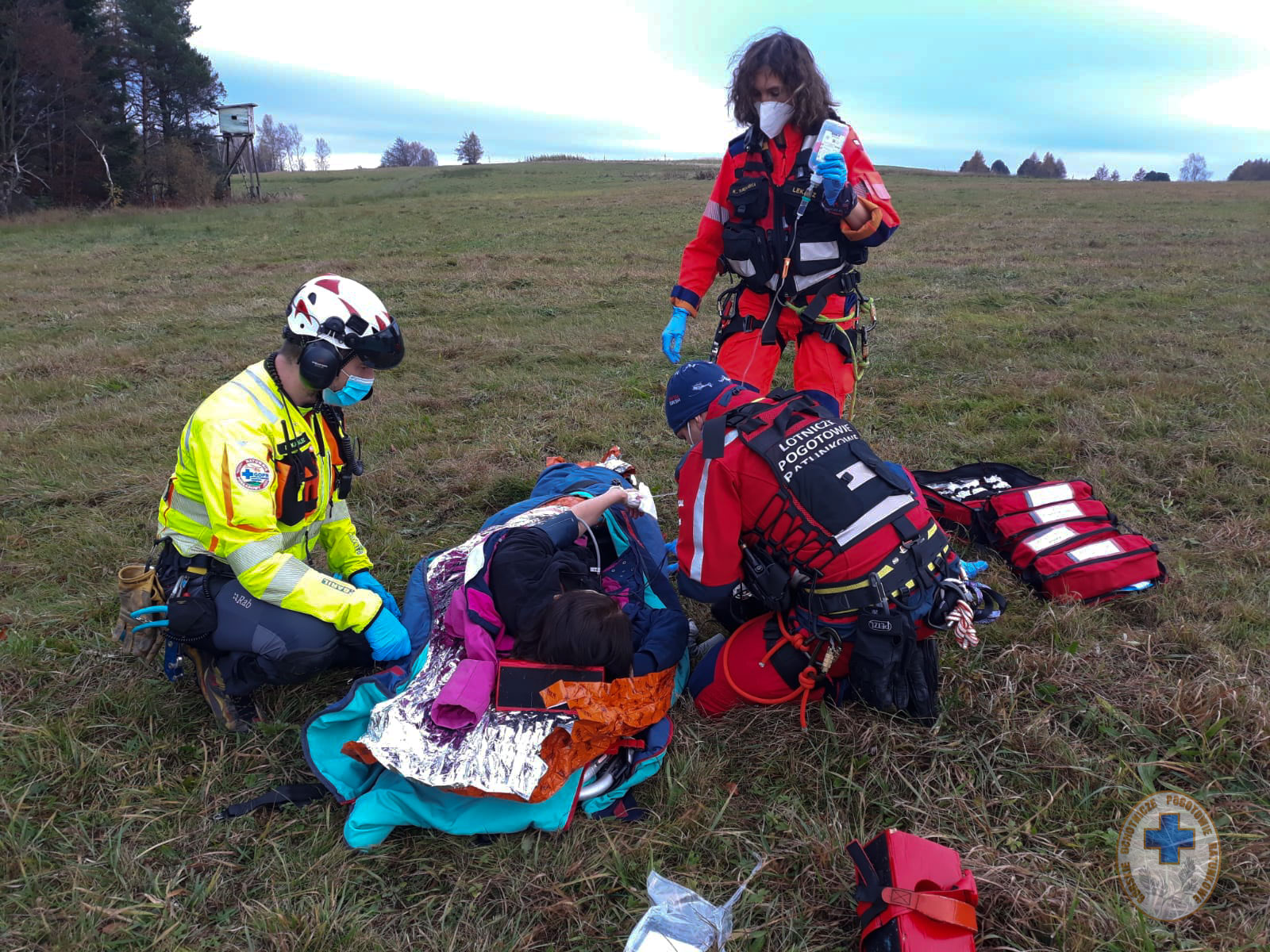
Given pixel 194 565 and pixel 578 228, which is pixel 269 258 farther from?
pixel 194 565

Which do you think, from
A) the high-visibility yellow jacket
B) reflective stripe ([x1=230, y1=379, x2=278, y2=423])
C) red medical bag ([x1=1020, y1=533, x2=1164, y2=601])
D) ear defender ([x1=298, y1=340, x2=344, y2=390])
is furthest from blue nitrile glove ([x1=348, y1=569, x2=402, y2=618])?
red medical bag ([x1=1020, y1=533, x2=1164, y2=601])

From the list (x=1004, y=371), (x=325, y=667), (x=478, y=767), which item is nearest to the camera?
(x=478, y=767)

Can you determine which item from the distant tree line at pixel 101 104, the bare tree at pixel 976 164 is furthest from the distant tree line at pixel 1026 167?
the distant tree line at pixel 101 104

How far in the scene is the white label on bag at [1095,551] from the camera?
162 inches

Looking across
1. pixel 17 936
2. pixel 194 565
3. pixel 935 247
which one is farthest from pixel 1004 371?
pixel 935 247

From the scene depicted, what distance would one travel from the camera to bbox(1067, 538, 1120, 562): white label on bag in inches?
162

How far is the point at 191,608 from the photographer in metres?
3.25

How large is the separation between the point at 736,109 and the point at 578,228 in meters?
17.9

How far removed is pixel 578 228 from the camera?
21.5m

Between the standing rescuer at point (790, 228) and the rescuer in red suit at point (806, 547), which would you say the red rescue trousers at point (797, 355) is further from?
the rescuer in red suit at point (806, 547)

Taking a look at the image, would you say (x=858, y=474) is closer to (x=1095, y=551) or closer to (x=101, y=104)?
(x=1095, y=551)

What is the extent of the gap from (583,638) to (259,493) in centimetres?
153

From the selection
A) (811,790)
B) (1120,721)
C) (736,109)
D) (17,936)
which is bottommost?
(17,936)

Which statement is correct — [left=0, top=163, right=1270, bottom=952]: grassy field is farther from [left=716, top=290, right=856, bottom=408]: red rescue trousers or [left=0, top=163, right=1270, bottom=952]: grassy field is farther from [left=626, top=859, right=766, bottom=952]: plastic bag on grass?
[left=716, top=290, right=856, bottom=408]: red rescue trousers
